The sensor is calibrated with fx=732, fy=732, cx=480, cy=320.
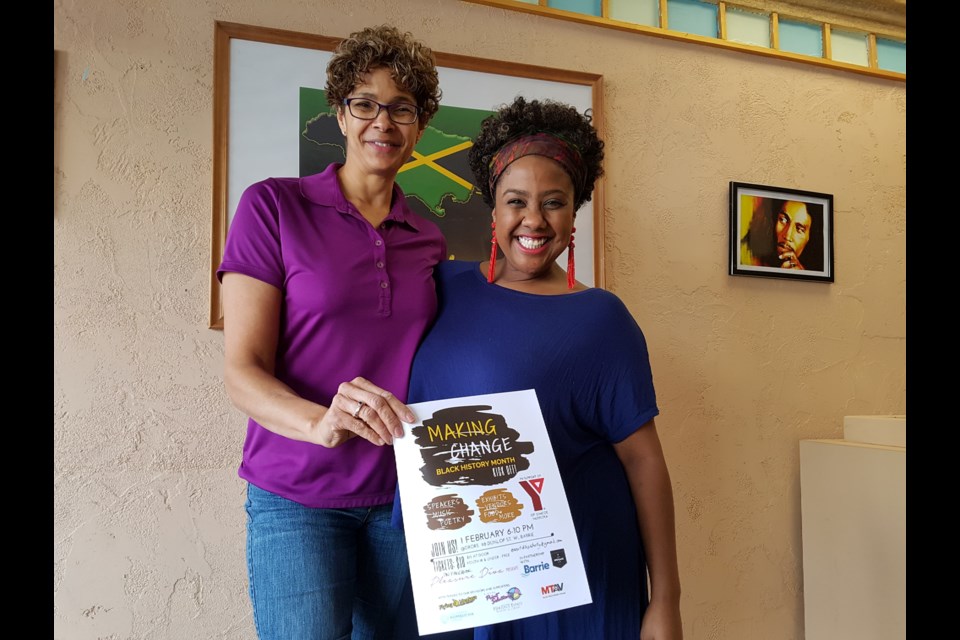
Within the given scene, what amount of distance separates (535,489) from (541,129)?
697mm

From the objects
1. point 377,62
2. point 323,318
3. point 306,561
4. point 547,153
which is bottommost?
point 306,561

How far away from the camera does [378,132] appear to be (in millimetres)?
1285

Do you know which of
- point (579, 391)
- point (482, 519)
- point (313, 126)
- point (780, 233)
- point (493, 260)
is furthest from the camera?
point (780, 233)

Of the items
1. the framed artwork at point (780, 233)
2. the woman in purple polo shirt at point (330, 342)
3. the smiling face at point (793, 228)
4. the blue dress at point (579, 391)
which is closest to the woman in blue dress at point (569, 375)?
the blue dress at point (579, 391)

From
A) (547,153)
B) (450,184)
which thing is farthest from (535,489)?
(450,184)

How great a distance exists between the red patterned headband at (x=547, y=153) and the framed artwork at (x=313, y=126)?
605 millimetres

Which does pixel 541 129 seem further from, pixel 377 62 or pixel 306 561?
pixel 306 561

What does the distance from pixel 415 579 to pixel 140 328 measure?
120 centimetres

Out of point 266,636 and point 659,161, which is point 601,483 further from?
point 659,161

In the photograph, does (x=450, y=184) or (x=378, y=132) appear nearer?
(x=378, y=132)

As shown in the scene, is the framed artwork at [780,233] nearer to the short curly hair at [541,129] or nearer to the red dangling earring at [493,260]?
the short curly hair at [541,129]

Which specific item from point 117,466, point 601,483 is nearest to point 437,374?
point 601,483

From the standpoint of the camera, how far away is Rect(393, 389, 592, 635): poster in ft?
3.21

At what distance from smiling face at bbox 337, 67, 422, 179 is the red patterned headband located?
0.58 feet
